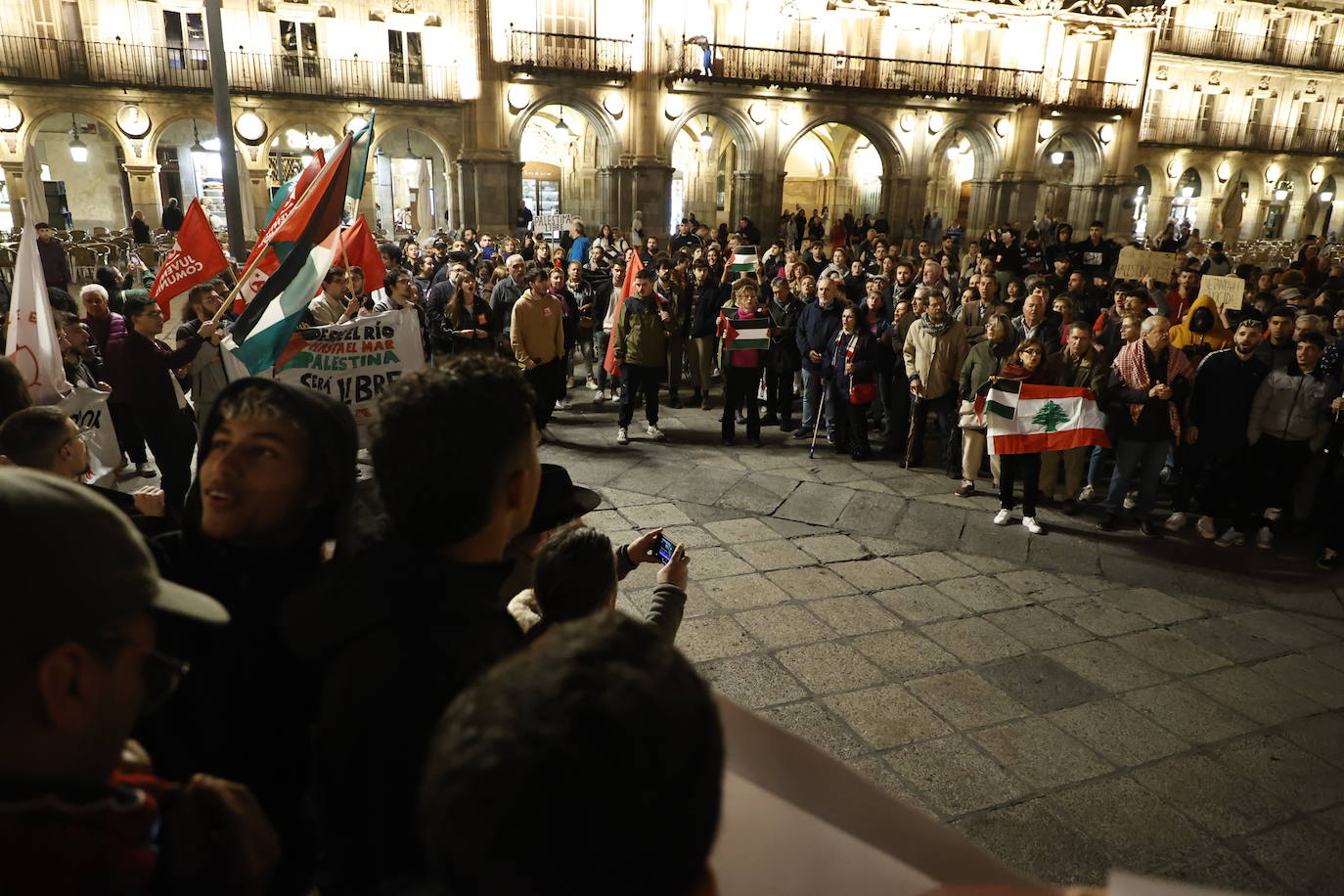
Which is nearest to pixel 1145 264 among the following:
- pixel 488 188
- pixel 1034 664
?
pixel 1034 664

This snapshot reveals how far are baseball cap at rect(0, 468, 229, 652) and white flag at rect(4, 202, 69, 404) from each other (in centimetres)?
455

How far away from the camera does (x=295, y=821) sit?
151 cm

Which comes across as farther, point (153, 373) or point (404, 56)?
point (404, 56)

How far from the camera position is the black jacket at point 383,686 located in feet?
3.53

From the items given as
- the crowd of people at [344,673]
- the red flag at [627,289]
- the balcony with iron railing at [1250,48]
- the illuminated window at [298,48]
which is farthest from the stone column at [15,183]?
the balcony with iron railing at [1250,48]

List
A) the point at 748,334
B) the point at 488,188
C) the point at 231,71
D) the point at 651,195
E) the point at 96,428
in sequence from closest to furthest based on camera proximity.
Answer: the point at 96,428 < the point at 748,334 < the point at 231,71 < the point at 488,188 < the point at 651,195

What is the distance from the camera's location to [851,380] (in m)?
7.78

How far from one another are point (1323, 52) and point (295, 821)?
45.3 m

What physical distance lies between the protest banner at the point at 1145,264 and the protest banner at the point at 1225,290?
112 inches

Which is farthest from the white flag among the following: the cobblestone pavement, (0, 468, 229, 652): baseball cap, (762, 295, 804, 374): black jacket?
(762, 295, 804, 374): black jacket

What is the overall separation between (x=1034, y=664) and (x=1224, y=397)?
3.34 metres

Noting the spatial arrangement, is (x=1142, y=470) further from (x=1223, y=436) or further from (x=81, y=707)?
(x=81, y=707)

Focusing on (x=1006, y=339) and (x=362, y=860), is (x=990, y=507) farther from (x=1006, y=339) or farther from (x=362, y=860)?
(x=362, y=860)

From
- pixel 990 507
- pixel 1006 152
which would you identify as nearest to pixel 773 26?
pixel 1006 152
